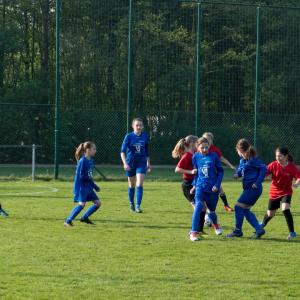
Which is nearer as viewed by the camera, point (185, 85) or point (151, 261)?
point (151, 261)

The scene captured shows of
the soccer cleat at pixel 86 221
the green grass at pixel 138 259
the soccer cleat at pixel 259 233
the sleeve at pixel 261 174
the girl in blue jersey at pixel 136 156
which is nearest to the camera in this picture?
the green grass at pixel 138 259

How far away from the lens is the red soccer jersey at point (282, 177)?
1181cm

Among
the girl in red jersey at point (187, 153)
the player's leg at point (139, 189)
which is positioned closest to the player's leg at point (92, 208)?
the girl in red jersey at point (187, 153)

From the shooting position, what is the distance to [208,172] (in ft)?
38.0

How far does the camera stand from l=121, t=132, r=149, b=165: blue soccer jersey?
15805 millimetres

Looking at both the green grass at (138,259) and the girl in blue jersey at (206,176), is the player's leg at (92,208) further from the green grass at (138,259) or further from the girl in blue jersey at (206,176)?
the girl in blue jersey at (206,176)

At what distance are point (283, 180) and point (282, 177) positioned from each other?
5 centimetres

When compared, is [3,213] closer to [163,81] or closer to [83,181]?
[83,181]

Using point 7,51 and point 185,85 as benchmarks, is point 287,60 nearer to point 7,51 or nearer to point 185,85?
point 185,85

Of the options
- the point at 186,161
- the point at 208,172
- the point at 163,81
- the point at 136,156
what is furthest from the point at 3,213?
the point at 163,81

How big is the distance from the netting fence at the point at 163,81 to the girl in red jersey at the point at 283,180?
→ 18434mm

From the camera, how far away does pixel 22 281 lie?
8336 mm

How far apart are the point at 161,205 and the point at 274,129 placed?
1512cm

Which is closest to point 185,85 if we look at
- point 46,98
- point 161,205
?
point 46,98
